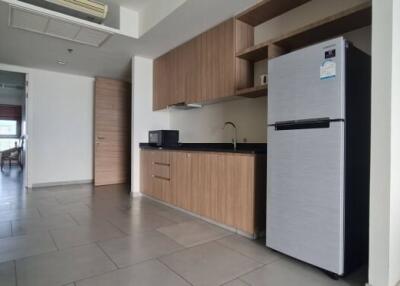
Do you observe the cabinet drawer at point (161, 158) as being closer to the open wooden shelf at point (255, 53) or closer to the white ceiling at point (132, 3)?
the open wooden shelf at point (255, 53)

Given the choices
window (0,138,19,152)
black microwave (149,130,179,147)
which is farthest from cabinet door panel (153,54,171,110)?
window (0,138,19,152)

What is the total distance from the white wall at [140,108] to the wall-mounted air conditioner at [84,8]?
1.24 meters

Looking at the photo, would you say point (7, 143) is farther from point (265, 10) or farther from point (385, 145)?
point (385, 145)

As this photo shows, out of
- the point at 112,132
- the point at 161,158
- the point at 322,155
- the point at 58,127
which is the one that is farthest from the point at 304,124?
the point at 58,127

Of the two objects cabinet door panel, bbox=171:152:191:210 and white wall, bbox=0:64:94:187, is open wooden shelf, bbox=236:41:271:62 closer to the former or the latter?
cabinet door panel, bbox=171:152:191:210

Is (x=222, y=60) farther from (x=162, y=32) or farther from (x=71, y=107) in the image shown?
(x=71, y=107)

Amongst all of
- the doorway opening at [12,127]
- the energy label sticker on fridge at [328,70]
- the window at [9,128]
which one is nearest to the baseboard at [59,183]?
the doorway opening at [12,127]

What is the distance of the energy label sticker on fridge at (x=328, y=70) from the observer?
1.74m

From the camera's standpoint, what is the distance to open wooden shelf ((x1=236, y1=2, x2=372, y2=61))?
2002mm

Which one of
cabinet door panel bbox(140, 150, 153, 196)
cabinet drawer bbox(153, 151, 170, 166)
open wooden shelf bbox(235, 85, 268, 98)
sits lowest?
cabinet door panel bbox(140, 150, 153, 196)

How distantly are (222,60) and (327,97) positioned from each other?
1.70m

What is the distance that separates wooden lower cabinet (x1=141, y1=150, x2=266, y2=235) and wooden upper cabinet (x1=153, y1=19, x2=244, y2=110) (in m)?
0.88

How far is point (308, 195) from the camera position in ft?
6.14

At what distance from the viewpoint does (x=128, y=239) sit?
2.47m
